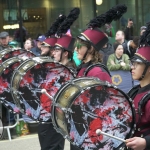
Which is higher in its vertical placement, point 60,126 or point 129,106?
point 129,106

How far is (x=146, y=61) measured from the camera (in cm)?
293

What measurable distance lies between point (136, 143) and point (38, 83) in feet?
5.62

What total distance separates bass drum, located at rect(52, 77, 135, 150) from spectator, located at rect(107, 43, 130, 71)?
14.0 feet

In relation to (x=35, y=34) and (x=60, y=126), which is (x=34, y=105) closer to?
(x=60, y=126)

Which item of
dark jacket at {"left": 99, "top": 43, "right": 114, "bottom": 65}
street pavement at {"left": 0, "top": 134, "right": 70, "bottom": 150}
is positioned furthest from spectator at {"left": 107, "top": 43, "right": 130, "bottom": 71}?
street pavement at {"left": 0, "top": 134, "right": 70, "bottom": 150}

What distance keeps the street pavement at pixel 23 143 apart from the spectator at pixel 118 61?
1.55 m

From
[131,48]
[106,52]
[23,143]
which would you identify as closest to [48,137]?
[23,143]

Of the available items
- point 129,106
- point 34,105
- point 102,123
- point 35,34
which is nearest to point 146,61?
point 129,106

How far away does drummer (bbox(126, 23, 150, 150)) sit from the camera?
280 centimetres

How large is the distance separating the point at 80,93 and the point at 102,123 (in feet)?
0.84

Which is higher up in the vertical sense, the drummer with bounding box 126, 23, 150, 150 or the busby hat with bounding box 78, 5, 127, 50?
the busby hat with bounding box 78, 5, 127, 50

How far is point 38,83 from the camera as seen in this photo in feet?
13.9

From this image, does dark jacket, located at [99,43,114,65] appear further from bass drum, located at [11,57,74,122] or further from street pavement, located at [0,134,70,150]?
bass drum, located at [11,57,74,122]

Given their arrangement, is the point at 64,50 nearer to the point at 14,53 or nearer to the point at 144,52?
the point at 14,53
